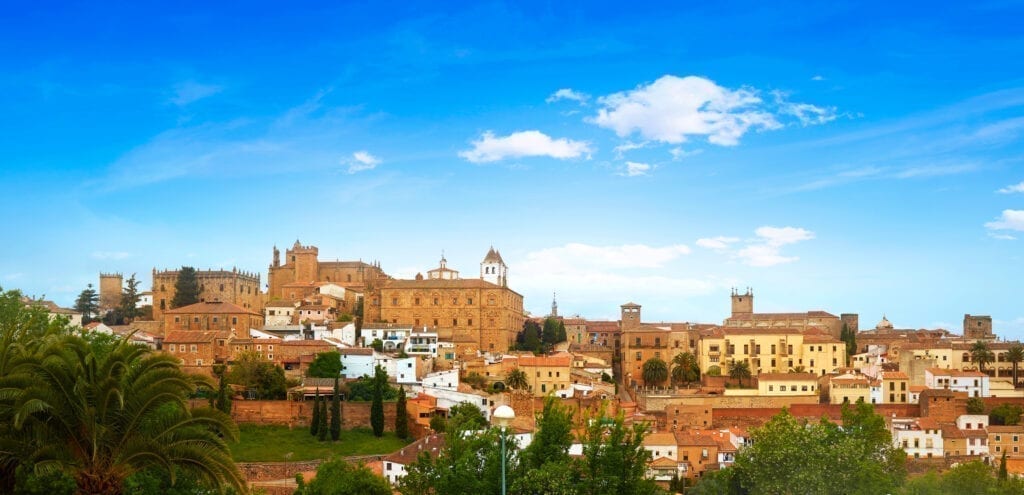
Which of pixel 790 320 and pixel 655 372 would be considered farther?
pixel 790 320

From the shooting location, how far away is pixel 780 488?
27.8m

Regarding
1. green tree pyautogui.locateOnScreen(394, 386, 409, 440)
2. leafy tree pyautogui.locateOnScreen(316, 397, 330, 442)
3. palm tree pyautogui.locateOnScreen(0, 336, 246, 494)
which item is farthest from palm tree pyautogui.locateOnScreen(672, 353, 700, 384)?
palm tree pyautogui.locateOnScreen(0, 336, 246, 494)

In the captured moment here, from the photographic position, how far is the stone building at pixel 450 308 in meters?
67.9

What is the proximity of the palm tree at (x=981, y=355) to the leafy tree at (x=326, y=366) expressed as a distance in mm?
34484

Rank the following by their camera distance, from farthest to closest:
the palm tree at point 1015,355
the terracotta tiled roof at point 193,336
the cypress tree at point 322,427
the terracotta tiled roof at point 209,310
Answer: the terracotta tiled roof at point 209,310 < the palm tree at point 1015,355 < the terracotta tiled roof at point 193,336 < the cypress tree at point 322,427

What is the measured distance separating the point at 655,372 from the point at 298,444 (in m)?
22.7

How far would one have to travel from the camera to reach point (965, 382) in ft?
170

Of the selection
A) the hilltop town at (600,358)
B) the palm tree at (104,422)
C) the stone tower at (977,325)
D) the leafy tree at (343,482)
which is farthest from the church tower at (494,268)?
the palm tree at (104,422)

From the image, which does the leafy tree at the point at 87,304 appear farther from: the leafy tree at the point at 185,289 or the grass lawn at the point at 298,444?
the grass lawn at the point at 298,444

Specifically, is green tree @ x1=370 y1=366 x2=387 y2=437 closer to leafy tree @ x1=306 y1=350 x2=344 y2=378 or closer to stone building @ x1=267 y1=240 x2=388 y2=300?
leafy tree @ x1=306 y1=350 x2=344 y2=378

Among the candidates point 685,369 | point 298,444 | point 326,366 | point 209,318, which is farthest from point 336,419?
point 685,369

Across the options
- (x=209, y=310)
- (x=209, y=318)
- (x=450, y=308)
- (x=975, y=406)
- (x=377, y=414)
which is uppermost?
(x=450, y=308)

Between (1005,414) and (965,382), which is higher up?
(965,382)

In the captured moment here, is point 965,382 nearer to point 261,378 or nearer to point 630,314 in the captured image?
point 630,314
